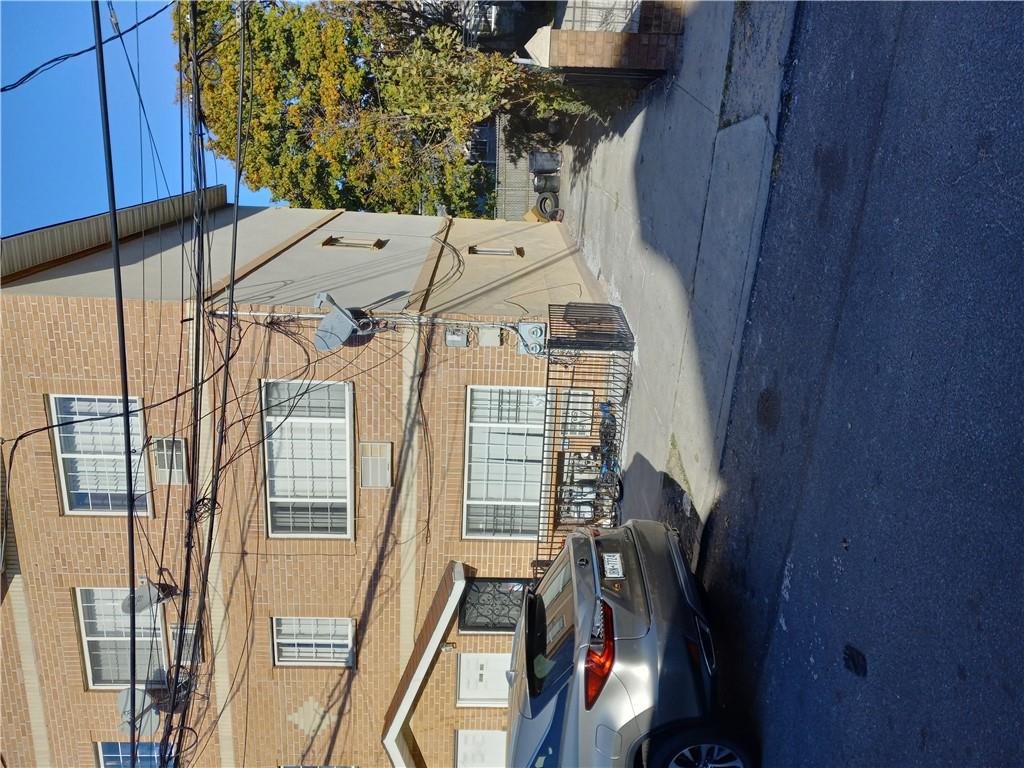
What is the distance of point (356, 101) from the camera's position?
17.8m

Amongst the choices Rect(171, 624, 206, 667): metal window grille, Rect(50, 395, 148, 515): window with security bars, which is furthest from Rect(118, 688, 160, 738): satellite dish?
Rect(50, 395, 148, 515): window with security bars

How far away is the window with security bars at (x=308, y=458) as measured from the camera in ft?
29.7

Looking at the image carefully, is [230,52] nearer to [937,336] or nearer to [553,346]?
[553,346]

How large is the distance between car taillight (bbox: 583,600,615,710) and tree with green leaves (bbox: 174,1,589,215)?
8061 millimetres

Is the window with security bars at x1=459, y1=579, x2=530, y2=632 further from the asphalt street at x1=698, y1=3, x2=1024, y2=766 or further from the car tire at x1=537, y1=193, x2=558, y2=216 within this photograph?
the car tire at x1=537, y1=193, x2=558, y2=216

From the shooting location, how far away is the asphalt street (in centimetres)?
332

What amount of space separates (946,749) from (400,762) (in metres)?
8.49

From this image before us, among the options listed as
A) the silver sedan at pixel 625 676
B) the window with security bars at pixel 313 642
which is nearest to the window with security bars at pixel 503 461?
the window with security bars at pixel 313 642

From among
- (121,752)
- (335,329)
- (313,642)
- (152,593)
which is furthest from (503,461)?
(121,752)

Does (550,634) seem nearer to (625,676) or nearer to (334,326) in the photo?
(625,676)

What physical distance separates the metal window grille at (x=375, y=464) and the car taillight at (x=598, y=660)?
468 cm

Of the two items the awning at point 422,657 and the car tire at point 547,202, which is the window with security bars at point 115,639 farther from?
the car tire at point 547,202

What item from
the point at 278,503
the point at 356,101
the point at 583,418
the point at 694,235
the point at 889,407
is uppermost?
the point at 356,101

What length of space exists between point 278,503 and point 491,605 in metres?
3.39
